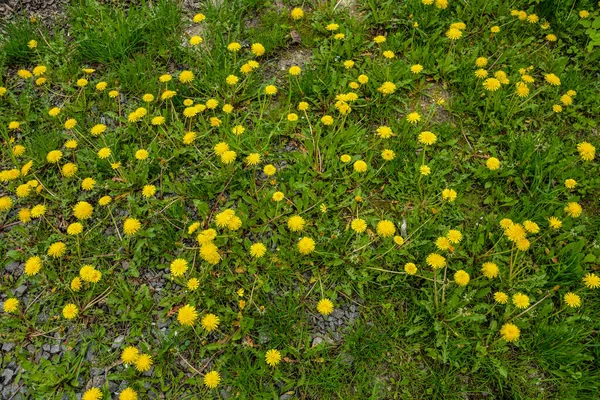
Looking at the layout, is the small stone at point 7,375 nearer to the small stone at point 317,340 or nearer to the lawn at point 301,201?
the lawn at point 301,201

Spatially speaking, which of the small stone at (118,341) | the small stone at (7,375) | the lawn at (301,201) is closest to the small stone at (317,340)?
the lawn at (301,201)

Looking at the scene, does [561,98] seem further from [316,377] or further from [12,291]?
[12,291]

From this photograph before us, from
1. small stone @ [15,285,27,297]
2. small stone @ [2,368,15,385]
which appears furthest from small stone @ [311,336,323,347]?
small stone @ [15,285,27,297]

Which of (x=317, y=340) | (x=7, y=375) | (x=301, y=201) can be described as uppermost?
(x=301, y=201)

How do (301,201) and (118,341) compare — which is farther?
(301,201)

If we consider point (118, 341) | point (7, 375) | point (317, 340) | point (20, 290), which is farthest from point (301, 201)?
point (7, 375)

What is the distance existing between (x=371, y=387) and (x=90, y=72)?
3782mm

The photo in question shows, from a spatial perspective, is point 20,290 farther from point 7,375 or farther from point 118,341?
point 118,341

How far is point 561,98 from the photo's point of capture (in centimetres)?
387

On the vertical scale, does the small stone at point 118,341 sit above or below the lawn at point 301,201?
below

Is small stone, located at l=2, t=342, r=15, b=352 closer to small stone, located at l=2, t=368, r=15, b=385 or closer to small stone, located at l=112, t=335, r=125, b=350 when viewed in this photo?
small stone, located at l=2, t=368, r=15, b=385

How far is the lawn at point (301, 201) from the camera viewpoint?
2.79m

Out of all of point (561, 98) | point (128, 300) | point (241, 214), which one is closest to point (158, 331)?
point (128, 300)

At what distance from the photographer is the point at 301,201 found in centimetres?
333
